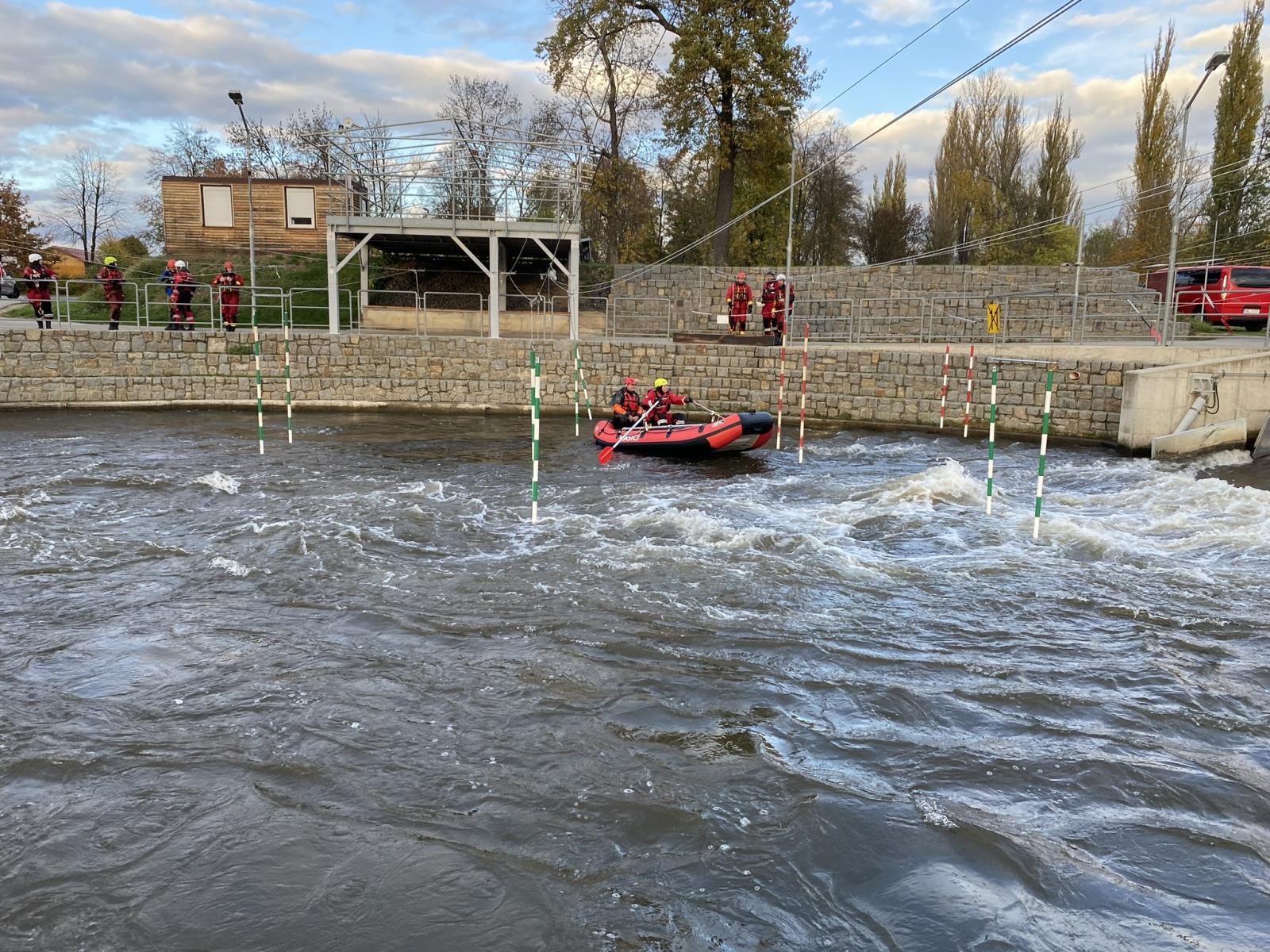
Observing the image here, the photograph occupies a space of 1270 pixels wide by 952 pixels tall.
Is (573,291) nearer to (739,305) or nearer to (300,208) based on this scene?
(739,305)

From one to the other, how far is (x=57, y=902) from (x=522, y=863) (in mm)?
1903

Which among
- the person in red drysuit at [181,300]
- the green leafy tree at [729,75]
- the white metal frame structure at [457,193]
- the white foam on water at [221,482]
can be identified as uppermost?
the green leafy tree at [729,75]

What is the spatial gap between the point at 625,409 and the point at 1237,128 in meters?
28.0

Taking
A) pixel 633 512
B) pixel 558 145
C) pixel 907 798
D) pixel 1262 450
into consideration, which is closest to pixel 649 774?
pixel 907 798

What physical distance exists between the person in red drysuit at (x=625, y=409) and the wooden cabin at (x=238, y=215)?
17.0 metres

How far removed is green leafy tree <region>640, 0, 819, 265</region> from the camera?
91.7 feet

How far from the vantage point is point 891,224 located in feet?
133

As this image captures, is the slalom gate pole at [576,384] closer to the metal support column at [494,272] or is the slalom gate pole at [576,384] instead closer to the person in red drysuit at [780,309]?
the metal support column at [494,272]

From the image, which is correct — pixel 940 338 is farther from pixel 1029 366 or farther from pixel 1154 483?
pixel 1154 483

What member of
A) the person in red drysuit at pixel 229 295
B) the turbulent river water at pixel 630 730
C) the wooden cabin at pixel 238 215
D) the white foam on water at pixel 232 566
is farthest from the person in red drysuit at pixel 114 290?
the white foam on water at pixel 232 566

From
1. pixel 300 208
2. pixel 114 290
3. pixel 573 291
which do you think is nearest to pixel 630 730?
pixel 573 291

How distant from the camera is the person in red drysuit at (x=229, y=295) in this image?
69.4 feet

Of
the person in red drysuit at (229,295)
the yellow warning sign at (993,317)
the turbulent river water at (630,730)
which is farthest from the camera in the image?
the yellow warning sign at (993,317)

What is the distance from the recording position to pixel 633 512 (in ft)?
37.5
